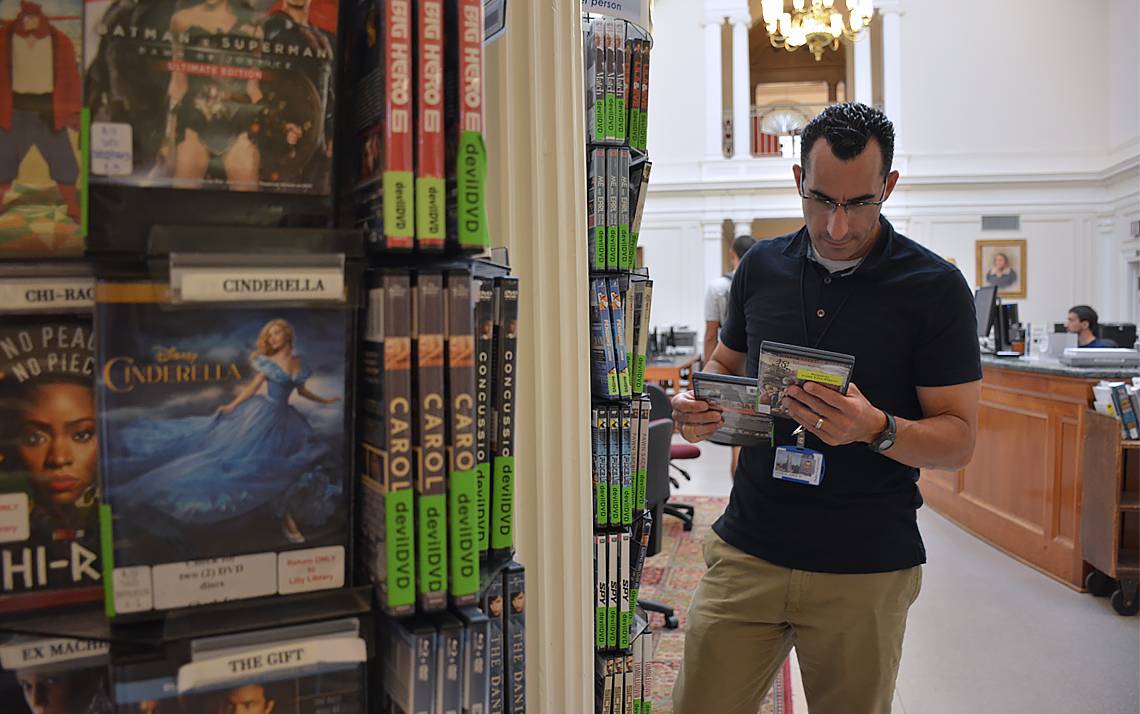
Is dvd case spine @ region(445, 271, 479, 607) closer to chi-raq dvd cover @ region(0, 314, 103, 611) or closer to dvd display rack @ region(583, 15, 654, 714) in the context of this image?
chi-raq dvd cover @ region(0, 314, 103, 611)

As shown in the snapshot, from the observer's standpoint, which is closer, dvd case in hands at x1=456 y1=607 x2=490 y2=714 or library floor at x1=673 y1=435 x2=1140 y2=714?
dvd case in hands at x1=456 y1=607 x2=490 y2=714

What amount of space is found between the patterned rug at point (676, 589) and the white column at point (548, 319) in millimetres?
1498

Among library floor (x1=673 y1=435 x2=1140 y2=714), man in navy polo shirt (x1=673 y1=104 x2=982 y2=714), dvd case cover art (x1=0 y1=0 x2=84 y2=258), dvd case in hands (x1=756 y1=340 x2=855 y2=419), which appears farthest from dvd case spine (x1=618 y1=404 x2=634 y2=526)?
library floor (x1=673 y1=435 x2=1140 y2=714)

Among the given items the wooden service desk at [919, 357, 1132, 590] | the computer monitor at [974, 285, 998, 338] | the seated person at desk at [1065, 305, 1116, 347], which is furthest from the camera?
the seated person at desk at [1065, 305, 1116, 347]

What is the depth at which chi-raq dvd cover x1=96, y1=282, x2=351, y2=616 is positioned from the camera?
0.81 meters

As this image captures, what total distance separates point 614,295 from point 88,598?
4.71ft

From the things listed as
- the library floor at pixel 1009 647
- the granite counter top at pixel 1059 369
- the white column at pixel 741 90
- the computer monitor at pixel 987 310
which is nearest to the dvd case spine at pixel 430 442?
the library floor at pixel 1009 647

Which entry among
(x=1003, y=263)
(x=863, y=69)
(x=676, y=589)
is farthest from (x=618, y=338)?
(x=863, y=69)

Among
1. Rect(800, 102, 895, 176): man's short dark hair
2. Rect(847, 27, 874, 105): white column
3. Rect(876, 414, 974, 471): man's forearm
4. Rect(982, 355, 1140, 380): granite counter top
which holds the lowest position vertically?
Rect(982, 355, 1140, 380): granite counter top

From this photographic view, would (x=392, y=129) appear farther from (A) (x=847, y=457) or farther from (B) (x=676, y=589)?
(B) (x=676, y=589)

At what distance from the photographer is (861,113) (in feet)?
5.78

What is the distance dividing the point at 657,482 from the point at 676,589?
808mm

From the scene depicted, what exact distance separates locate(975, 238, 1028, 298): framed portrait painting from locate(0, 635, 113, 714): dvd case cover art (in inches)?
697

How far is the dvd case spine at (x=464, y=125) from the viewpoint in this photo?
87cm
